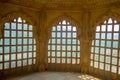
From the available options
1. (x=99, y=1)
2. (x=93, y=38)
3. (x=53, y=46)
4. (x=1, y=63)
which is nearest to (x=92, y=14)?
(x=99, y=1)

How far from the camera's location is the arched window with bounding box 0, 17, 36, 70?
5.16 meters

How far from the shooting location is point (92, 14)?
19.1 ft

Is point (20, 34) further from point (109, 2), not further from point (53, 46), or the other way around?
point (109, 2)

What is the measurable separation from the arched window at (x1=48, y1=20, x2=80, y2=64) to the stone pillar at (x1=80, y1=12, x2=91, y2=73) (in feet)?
0.78

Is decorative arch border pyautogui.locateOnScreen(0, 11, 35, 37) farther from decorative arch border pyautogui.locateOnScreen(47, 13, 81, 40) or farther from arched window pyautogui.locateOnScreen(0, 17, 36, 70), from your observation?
decorative arch border pyautogui.locateOnScreen(47, 13, 81, 40)

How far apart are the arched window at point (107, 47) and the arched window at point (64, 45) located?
82cm

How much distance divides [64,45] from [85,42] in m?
0.97

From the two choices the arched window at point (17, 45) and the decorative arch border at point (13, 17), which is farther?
the arched window at point (17, 45)

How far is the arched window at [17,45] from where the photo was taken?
203 inches

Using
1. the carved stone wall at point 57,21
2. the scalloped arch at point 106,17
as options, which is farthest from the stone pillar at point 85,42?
the scalloped arch at point 106,17

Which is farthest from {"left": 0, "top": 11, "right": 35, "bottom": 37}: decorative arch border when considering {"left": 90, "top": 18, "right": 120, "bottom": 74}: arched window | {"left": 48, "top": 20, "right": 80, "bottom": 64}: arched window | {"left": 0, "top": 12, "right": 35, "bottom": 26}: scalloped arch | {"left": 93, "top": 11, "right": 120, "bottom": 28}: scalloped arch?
{"left": 90, "top": 18, "right": 120, "bottom": 74}: arched window

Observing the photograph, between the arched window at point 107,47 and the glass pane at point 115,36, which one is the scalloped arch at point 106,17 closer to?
the arched window at point 107,47

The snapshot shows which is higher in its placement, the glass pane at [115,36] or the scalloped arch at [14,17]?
the scalloped arch at [14,17]

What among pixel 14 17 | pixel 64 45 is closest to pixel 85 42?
pixel 64 45
